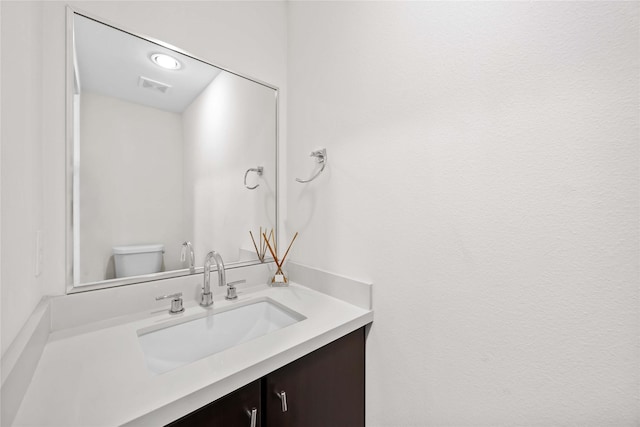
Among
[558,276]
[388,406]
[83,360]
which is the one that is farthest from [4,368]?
[558,276]

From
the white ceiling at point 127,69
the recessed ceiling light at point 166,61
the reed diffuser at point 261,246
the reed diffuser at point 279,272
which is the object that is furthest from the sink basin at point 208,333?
the recessed ceiling light at point 166,61

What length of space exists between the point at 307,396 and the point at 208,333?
0.43 metres

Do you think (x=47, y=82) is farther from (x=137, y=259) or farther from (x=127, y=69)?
(x=137, y=259)

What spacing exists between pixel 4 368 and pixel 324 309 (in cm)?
82

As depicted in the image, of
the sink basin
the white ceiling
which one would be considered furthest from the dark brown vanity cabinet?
the white ceiling

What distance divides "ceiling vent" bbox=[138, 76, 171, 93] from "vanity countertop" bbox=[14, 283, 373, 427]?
Result: 881 mm

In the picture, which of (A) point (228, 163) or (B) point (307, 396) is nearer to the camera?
(B) point (307, 396)

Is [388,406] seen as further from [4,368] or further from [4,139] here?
[4,139]

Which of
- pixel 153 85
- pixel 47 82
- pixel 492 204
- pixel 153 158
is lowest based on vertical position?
pixel 492 204

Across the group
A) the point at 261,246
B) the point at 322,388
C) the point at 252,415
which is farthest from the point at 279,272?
the point at 252,415

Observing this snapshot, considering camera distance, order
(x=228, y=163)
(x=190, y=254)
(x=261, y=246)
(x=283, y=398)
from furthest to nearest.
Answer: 1. (x=261, y=246)
2. (x=228, y=163)
3. (x=190, y=254)
4. (x=283, y=398)

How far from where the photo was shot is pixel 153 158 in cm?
104

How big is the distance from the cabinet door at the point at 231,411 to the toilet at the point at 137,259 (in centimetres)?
62

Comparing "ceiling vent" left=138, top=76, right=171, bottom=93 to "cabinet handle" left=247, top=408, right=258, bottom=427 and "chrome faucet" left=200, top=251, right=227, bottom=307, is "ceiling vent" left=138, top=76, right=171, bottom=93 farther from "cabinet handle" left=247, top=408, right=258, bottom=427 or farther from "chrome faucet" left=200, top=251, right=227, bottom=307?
"cabinet handle" left=247, top=408, right=258, bottom=427
